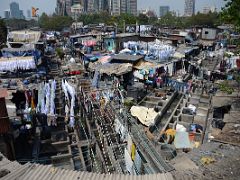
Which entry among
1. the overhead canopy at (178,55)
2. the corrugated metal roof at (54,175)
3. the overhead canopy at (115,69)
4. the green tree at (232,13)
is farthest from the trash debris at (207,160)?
the overhead canopy at (178,55)

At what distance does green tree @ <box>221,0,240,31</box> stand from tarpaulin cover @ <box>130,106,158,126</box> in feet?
25.8

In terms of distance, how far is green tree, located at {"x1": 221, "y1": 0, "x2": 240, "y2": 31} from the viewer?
44.0ft

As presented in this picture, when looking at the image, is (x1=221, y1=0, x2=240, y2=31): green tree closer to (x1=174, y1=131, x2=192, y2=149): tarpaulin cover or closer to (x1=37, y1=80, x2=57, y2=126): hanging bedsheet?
(x1=174, y1=131, x2=192, y2=149): tarpaulin cover

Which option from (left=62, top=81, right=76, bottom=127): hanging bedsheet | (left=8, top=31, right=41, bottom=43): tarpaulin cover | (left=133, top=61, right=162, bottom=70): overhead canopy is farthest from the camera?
(left=8, top=31, right=41, bottom=43): tarpaulin cover

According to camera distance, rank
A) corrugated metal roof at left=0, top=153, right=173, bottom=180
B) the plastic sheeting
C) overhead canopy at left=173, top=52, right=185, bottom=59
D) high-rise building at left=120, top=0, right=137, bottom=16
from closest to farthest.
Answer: corrugated metal roof at left=0, top=153, right=173, bottom=180 < the plastic sheeting < overhead canopy at left=173, top=52, right=185, bottom=59 < high-rise building at left=120, top=0, right=137, bottom=16

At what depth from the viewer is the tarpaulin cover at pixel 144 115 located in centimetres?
1764

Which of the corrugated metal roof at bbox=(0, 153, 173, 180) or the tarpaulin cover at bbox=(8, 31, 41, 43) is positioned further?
the tarpaulin cover at bbox=(8, 31, 41, 43)

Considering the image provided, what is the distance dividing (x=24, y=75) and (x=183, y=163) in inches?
758

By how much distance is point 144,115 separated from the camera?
704 inches

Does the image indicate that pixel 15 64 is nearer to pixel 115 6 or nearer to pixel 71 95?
pixel 71 95

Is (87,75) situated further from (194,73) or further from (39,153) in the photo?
(39,153)

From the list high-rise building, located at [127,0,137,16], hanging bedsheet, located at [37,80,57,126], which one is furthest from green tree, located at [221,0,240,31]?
high-rise building, located at [127,0,137,16]

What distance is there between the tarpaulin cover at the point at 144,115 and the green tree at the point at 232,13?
7859 millimetres

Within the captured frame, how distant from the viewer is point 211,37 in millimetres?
56031
